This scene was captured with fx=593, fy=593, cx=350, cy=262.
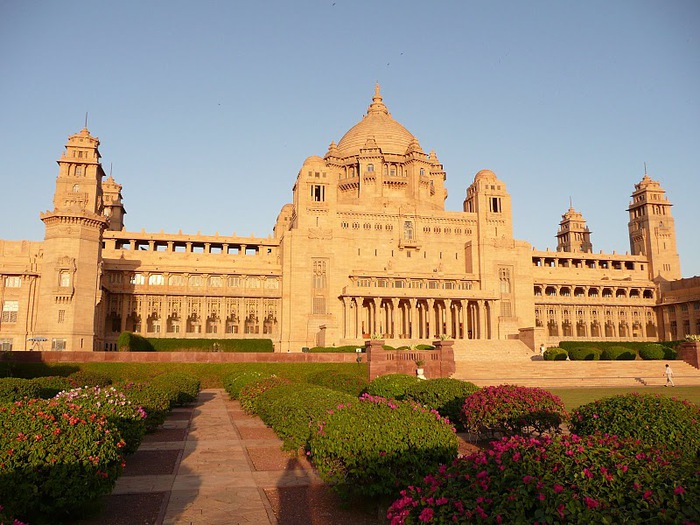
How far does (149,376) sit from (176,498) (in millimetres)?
27891

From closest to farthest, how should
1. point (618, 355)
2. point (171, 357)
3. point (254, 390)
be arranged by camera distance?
point (254, 390)
point (171, 357)
point (618, 355)

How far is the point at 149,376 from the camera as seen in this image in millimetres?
38125

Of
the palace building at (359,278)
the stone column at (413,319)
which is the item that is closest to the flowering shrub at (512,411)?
the palace building at (359,278)

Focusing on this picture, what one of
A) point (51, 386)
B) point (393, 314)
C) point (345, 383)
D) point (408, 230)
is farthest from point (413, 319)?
point (51, 386)

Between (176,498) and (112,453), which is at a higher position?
(112,453)

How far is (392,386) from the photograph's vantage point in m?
20.8

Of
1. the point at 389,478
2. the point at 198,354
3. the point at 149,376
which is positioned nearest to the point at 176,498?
the point at 389,478

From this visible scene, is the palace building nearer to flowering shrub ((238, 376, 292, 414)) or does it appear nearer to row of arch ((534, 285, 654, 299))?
row of arch ((534, 285, 654, 299))

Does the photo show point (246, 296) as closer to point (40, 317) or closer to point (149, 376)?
point (40, 317)

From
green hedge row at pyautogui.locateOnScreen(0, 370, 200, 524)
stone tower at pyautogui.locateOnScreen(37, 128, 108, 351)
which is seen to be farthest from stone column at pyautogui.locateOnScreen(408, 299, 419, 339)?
green hedge row at pyautogui.locateOnScreen(0, 370, 200, 524)

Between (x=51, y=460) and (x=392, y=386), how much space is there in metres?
13.0

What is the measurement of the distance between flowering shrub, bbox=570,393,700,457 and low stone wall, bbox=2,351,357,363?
30.7 m

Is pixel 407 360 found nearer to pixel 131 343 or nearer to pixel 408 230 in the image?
pixel 131 343

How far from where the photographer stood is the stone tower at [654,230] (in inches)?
3634
